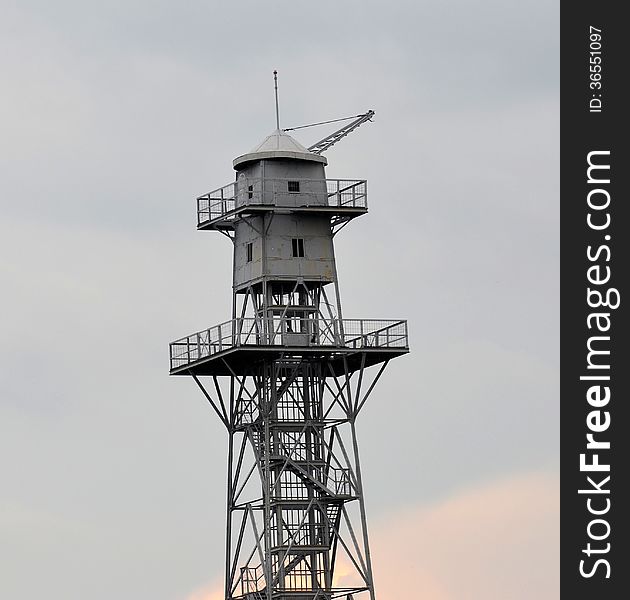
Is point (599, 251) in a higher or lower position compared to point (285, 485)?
higher

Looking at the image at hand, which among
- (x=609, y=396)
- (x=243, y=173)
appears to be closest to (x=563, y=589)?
(x=609, y=396)

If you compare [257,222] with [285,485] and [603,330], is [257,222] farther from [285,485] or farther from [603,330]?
[603,330]

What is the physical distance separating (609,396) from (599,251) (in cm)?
615

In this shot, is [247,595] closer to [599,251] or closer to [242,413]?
[242,413]

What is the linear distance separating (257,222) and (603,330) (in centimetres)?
2521

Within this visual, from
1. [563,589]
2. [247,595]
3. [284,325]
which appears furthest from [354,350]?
[563,589]

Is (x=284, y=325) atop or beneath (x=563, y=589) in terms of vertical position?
atop

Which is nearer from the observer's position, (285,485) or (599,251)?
(599,251)

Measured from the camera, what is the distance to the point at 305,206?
144250mm

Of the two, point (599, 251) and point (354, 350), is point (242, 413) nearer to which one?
point (354, 350)

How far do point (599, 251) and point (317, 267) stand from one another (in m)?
22.2

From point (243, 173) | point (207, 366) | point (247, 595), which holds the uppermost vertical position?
point (243, 173)

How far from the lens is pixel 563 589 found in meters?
122

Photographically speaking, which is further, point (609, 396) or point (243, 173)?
point (243, 173)
